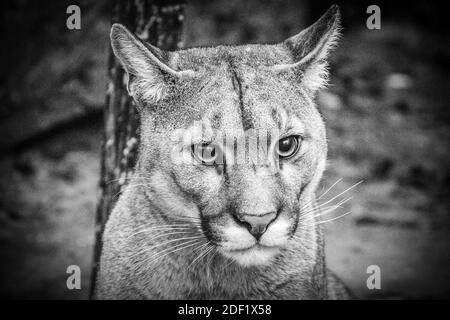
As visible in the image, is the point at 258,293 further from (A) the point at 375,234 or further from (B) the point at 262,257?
(A) the point at 375,234

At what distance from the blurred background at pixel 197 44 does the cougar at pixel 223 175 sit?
9.34ft

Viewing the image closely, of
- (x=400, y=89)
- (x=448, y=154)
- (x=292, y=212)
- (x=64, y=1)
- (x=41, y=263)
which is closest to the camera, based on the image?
(x=292, y=212)

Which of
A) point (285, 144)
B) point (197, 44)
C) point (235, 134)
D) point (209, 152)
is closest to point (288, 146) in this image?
point (285, 144)

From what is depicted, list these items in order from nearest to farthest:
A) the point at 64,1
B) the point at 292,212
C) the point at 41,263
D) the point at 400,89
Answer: the point at 292,212 → the point at 41,263 → the point at 64,1 → the point at 400,89

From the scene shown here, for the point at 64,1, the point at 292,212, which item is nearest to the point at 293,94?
the point at 292,212

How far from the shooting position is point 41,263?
6.64 meters

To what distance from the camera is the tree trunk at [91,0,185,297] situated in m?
4.25

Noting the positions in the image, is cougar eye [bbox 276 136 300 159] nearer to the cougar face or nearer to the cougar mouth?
the cougar face

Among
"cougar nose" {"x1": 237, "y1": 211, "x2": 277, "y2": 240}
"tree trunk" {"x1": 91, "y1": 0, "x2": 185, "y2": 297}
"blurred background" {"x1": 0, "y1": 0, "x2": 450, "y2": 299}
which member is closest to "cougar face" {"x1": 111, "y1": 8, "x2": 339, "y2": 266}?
"cougar nose" {"x1": 237, "y1": 211, "x2": 277, "y2": 240}

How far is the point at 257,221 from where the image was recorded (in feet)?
9.81

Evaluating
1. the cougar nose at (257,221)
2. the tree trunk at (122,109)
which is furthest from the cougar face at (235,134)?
the tree trunk at (122,109)

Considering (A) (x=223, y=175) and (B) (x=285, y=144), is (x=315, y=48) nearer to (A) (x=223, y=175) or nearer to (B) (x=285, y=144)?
(B) (x=285, y=144)

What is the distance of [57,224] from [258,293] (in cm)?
446

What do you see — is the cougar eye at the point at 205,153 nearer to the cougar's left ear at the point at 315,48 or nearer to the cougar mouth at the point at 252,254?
the cougar mouth at the point at 252,254
